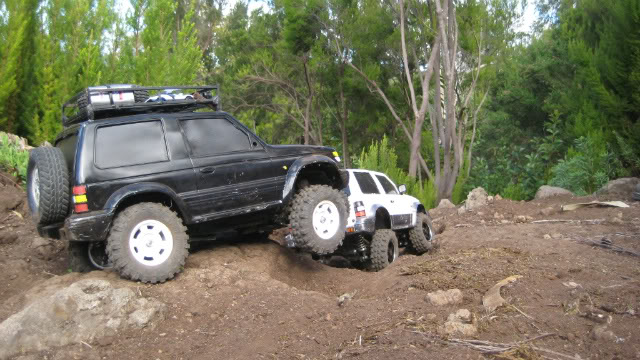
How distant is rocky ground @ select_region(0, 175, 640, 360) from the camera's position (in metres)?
5.31

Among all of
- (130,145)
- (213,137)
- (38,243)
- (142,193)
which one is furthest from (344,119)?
(142,193)

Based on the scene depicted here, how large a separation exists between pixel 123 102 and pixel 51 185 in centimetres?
126

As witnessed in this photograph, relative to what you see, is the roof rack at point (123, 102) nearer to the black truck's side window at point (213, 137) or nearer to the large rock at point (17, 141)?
the black truck's side window at point (213, 137)

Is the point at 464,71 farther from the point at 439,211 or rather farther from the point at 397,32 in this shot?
the point at 439,211

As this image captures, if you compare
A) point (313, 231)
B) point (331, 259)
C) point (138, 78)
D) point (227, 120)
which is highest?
point (138, 78)

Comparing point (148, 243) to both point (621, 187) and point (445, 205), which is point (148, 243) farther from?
point (445, 205)

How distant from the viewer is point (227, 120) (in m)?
7.81

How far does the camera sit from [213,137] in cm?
760

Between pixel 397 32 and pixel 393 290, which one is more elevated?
pixel 397 32

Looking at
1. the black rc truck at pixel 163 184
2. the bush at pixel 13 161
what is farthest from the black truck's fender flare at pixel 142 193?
the bush at pixel 13 161

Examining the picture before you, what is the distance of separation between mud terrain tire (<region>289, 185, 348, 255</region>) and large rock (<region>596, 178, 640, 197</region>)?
9.44 m

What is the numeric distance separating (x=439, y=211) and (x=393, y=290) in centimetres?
1064

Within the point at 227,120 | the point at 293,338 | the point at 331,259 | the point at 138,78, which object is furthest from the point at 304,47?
the point at 293,338

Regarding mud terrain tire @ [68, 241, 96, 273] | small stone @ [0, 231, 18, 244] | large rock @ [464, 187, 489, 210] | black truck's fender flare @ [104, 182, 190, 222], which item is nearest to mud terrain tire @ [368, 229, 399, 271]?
black truck's fender flare @ [104, 182, 190, 222]
